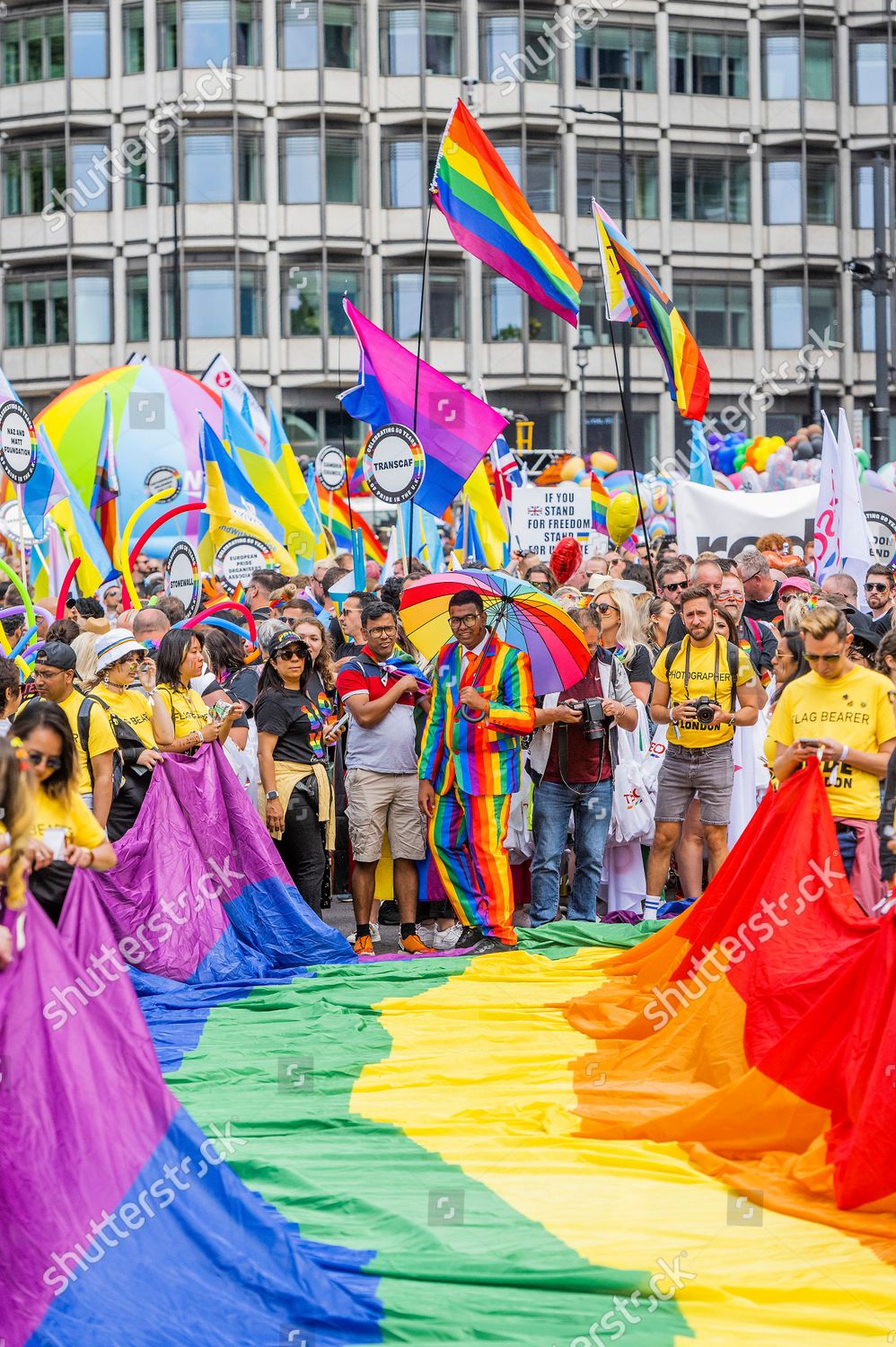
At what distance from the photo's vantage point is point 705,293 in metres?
49.7

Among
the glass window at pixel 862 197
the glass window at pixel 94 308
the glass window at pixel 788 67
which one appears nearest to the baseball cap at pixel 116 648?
the glass window at pixel 94 308

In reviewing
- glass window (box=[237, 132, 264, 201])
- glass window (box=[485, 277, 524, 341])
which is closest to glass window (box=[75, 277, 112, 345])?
glass window (box=[237, 132, 264, 201])

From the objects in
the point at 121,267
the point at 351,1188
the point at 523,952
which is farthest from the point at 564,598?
the point at 121,267

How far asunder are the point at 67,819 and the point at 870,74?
49489 mm

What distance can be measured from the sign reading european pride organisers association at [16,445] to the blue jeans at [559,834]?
16.5ft

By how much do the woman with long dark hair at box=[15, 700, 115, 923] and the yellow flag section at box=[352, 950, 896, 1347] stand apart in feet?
5.52

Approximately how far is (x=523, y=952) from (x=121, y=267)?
40724 mm

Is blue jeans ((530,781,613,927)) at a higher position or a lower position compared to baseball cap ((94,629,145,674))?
lower

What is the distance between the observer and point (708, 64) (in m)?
50.0

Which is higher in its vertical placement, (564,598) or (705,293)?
(705,293)

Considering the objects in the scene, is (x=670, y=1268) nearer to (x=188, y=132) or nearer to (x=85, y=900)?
(x=85, y=900)

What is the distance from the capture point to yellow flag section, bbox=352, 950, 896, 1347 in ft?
16.4

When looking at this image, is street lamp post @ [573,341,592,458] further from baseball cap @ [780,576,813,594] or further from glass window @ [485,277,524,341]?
baseball cap @ [780,576,813,594]

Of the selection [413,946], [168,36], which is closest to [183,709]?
[413,946]
